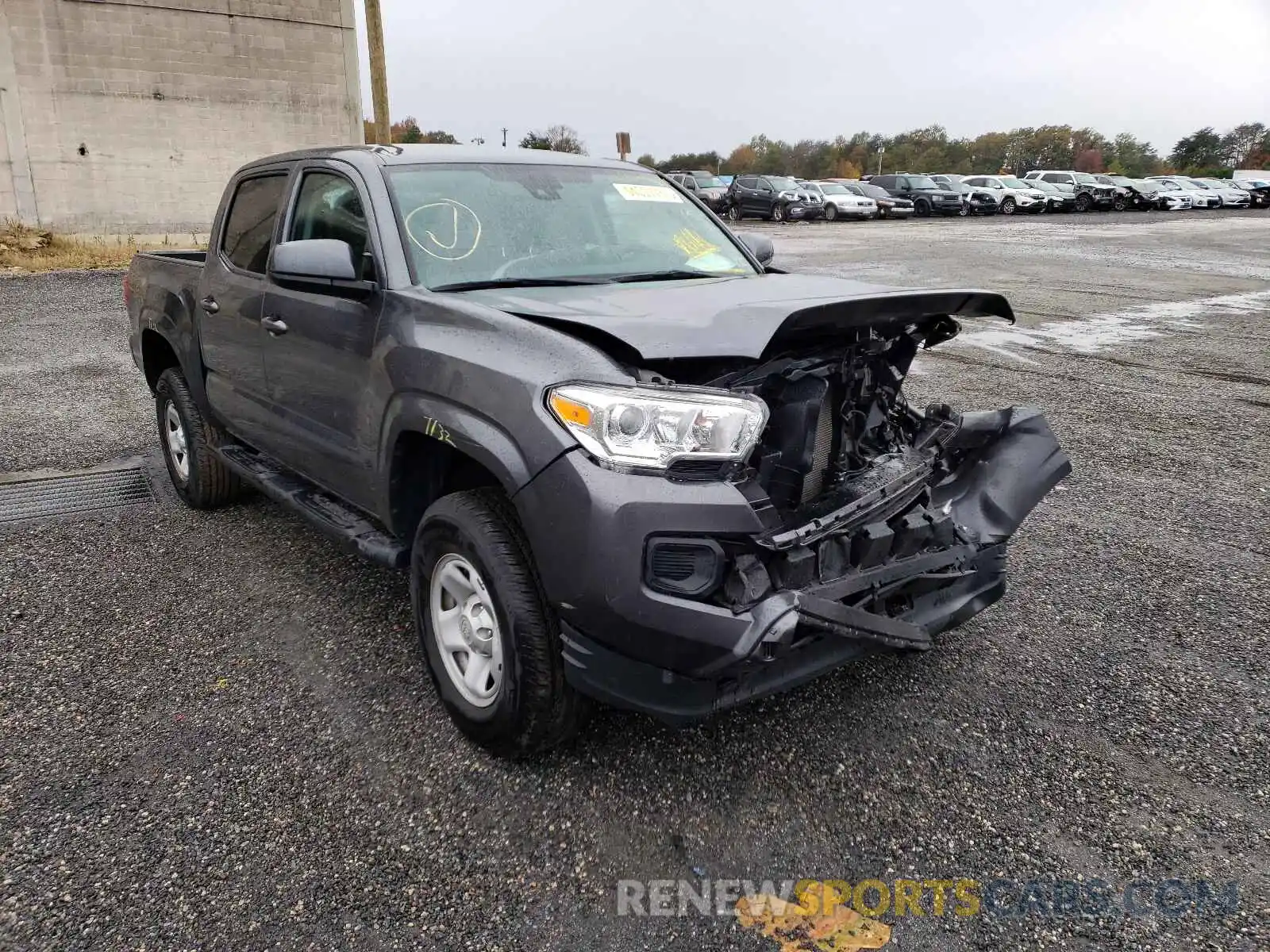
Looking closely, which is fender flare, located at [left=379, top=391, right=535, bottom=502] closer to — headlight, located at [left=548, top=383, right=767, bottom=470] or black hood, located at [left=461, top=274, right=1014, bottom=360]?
headlight, located at [left=548, top=383, right=767, bottom=470]

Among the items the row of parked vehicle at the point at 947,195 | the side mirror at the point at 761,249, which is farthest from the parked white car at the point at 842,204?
the side mirror at the point at 761,249

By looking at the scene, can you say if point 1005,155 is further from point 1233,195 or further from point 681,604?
point 681,604

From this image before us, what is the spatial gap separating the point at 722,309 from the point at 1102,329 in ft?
30.2

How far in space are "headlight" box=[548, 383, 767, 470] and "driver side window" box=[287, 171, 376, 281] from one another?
1.32 m

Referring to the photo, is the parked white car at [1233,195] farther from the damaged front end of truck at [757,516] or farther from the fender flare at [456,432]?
the fender flare at [456,432]

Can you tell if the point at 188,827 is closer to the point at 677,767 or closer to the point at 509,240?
the point at 677,767

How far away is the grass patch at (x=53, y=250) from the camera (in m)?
16.3

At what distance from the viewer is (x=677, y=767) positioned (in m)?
2.82

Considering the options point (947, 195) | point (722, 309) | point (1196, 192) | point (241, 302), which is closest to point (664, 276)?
point (722, 309)

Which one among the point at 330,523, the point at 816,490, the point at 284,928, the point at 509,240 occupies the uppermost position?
the point at 509,240

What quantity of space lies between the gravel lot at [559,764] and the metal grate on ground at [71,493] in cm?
29

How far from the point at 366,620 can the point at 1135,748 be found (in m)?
2.84

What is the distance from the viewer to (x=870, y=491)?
2.79 metres

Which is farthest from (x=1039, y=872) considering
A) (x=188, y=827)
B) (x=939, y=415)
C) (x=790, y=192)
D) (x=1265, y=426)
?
→ (x=790, y=192)
